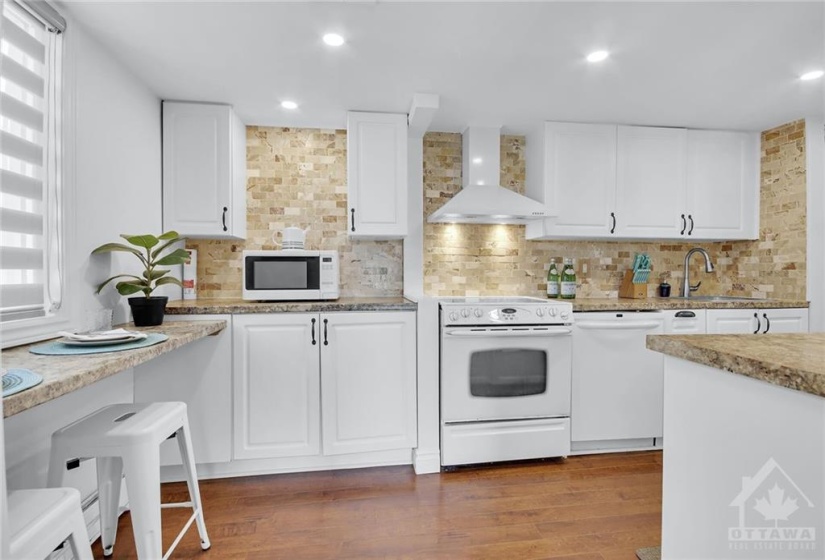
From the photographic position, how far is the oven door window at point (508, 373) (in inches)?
95.0

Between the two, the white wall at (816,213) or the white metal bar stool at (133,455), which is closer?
the white metal bar stool at (133,455)

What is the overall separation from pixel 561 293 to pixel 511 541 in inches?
71.7

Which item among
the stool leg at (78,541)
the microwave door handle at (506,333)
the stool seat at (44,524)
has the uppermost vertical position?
the microwave door handle at (506,333)

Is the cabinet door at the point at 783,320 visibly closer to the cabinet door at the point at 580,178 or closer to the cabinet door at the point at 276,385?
the cabinet door at the point at 580,178

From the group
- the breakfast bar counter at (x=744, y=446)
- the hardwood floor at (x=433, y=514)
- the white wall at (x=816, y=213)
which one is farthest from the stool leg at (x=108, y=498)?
the white wall at (x=816, y=213)

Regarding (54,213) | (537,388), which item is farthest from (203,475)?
(537,388)

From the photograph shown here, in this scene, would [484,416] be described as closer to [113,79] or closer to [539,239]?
[539,239]

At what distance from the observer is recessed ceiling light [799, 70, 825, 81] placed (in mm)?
2208

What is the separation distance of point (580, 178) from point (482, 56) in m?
1.30

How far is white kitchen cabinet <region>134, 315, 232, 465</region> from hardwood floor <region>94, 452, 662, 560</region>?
0.21 meters

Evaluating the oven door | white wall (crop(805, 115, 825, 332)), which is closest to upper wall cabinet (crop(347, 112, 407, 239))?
the oven door

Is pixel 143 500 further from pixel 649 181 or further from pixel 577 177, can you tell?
pixel 649 181

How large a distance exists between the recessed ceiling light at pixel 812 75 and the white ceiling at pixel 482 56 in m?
0.04

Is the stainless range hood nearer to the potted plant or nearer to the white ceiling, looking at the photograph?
the white ceiling
